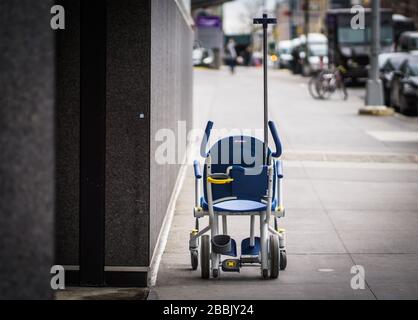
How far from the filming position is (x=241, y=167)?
784 cm

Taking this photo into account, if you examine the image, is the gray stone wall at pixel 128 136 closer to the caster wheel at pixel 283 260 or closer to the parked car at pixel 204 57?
the caster wheel at pixel 283 260

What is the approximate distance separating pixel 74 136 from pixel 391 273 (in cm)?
290

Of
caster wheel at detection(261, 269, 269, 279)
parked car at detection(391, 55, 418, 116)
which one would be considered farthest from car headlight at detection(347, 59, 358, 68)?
caster wheel at detection(261, 269, 269, 279)

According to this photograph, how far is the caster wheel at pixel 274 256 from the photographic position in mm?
7848

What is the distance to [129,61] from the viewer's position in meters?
7.61

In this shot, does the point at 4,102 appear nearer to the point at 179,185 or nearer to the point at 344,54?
the point at 179,185

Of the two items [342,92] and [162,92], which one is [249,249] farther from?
[342,92]

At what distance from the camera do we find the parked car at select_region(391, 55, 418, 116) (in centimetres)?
2592

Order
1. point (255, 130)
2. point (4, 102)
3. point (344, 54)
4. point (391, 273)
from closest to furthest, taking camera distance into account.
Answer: point (4, 102)
point (391, 273)
point (255, 130)
point (344, 54)

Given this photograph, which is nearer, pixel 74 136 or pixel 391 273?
pixel 74 136

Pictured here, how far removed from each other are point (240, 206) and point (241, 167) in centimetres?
34

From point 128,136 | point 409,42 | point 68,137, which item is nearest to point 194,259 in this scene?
point 128,136
